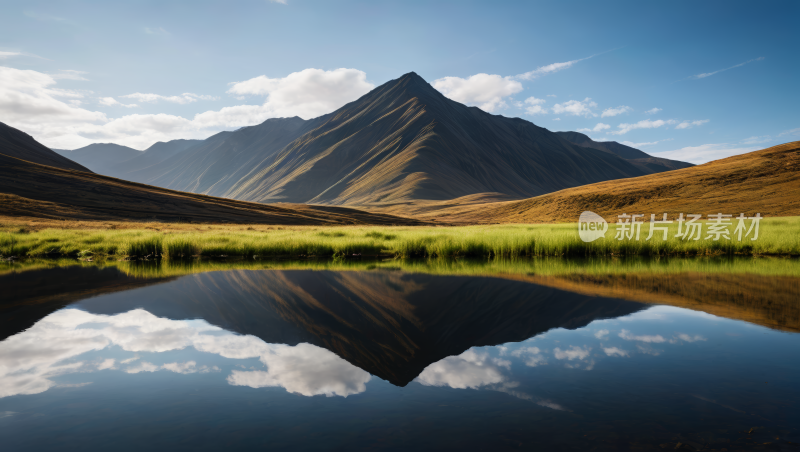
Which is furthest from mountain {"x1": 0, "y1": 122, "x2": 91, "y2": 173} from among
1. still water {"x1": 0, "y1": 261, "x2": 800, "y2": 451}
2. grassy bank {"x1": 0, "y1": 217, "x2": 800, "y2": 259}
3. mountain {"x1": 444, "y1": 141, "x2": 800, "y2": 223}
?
still water {"x1": 0, "y1": 261, "x2": 800, "y2": 451}

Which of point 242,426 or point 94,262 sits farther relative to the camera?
point 94,262

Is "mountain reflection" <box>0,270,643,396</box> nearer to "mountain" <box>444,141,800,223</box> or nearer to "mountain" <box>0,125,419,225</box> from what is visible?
"mountain" <box>0,125,419,225</box>

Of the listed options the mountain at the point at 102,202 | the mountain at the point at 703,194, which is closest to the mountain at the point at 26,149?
the mountain at the point at 102,202

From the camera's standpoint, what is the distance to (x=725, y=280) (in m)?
12.7

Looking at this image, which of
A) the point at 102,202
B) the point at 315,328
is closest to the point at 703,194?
the point at 315,328

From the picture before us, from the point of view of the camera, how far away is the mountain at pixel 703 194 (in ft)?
152

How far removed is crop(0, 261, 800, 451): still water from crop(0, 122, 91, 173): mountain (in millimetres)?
81861

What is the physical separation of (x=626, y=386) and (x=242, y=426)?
436cm

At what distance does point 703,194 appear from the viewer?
51281mm

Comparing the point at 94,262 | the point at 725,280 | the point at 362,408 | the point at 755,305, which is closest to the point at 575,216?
the point at 725,280

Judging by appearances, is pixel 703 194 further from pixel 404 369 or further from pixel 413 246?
pixel 404 369

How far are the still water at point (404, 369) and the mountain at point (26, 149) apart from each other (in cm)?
8186

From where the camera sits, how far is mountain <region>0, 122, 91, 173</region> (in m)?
71.5

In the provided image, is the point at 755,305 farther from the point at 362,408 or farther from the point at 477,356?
the point at 362,408
